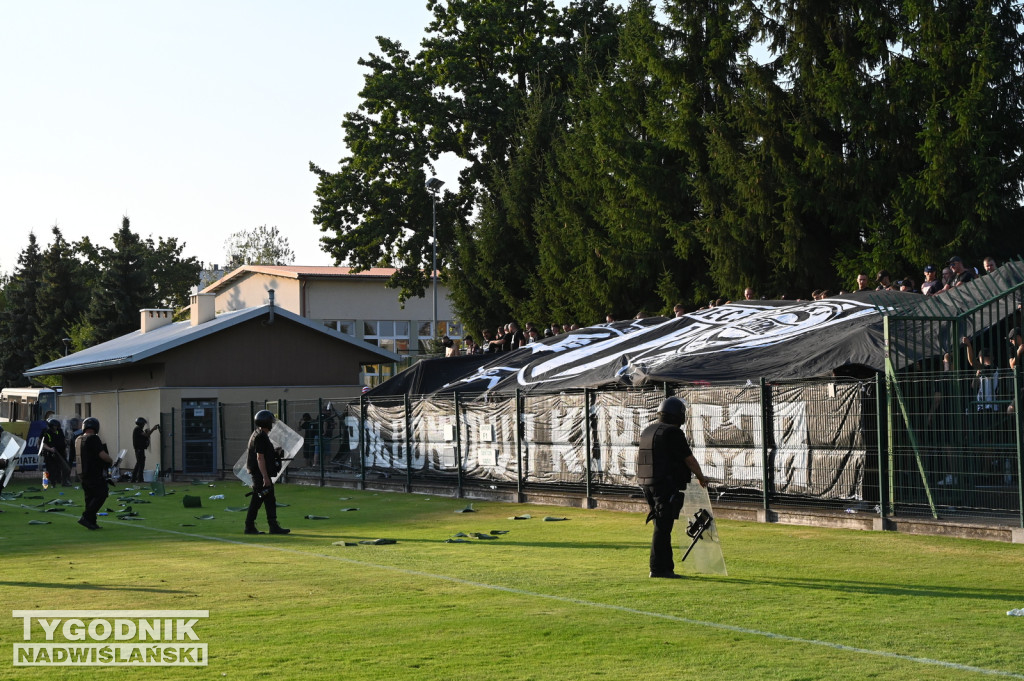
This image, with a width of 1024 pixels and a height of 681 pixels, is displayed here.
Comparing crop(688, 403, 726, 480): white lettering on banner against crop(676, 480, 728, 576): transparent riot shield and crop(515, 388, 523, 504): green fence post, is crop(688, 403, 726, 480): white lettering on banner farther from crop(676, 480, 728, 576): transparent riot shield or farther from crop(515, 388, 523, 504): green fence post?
crop(676, 480, 728, 576): transparent riot shield

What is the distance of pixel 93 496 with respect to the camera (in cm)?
1944

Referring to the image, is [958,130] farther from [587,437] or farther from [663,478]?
[663,478]

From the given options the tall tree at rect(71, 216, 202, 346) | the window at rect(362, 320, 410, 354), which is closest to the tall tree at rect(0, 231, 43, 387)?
the tall tree at rect(71, 216, 202, 346)

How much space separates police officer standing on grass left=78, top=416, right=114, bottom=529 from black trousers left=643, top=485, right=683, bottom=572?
1061 centimetres

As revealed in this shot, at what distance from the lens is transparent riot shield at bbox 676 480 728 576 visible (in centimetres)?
1216

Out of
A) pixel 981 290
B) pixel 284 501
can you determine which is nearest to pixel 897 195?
pixel 981 290

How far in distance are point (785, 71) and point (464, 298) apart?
1798cm

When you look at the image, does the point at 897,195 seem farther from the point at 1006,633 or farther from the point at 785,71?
the point at 1006,633

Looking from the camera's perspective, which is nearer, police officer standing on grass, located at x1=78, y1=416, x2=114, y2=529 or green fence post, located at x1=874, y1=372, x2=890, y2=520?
green fence post, located at x1=874, y1=372, x2=890, y2=520

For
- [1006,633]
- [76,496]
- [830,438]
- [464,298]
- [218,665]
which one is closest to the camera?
[218,665]

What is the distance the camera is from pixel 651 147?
37.5 metres

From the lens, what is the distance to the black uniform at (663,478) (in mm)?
11961

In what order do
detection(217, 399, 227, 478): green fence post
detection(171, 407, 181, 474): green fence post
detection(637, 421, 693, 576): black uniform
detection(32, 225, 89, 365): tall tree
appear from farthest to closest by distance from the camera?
detection(32, 225, 89, 365): tall tree → detection(171, 407, 181, 474): green fence post → detection(217, 399, 227, 478): green fence post → detection(637, 421, 693, 576): black uniform

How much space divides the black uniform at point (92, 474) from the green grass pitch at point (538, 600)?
0.83 metres
